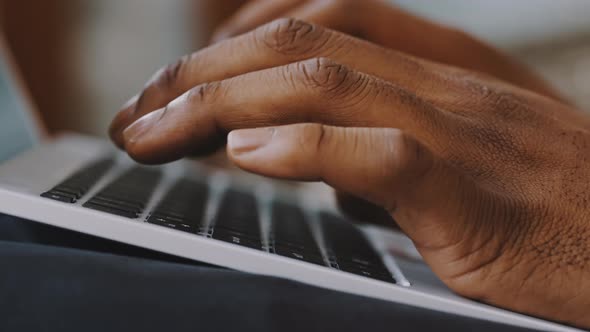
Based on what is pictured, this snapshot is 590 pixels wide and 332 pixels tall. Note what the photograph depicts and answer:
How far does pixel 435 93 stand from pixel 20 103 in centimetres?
85

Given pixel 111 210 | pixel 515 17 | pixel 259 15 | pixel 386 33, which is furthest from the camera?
pixel 515 17

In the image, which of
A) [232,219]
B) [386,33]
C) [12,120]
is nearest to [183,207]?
[232,219]

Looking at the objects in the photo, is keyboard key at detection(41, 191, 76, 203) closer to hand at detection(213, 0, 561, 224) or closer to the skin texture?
the skin texture

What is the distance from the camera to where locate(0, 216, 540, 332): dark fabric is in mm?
336

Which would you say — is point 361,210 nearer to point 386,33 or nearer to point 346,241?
point 346,241

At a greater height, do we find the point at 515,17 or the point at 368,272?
the point at 515,17

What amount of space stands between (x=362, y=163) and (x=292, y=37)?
0.74ft

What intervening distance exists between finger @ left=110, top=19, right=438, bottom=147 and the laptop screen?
35 cm

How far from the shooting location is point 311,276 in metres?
0.41

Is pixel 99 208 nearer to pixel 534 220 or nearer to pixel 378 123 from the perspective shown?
pixel 378 123

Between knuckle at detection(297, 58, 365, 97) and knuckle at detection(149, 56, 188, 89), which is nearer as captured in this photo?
knuckle at detection(297, 58, 365, 97)

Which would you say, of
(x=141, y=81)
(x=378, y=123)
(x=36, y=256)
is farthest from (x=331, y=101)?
(x=141, y=81)

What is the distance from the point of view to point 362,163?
16.1 inches

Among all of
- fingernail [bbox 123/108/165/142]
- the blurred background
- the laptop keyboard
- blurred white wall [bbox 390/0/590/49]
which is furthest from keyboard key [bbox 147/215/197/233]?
the blurred background
